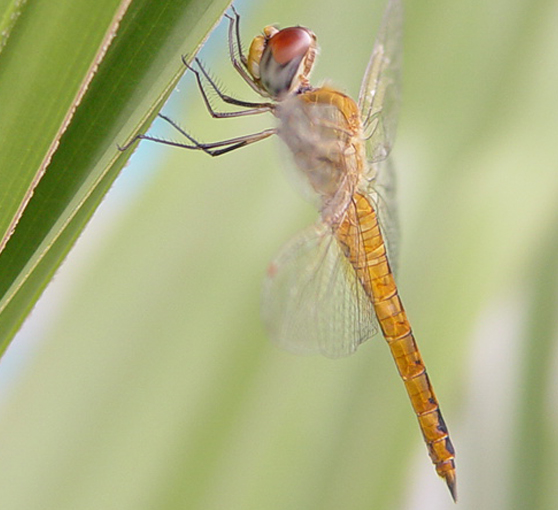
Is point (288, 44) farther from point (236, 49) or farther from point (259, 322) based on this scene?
point (259, 322)

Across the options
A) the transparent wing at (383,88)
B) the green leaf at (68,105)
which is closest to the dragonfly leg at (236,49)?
the transparent wing at (383,88)

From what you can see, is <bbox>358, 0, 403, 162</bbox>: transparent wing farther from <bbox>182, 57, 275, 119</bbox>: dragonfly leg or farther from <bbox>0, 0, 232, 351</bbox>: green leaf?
<bbox>0, 0, 232, 351</bbox>: green leaf

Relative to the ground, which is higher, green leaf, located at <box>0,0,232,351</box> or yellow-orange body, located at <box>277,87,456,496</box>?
yellow-orange body, located at <box>277,87,456,496</box>

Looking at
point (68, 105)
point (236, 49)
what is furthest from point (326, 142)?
point (68, 105)

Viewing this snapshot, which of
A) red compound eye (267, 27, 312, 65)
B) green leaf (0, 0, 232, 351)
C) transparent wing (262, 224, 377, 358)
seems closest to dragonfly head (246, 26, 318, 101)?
red compound eye (267, 27, 312, 65)

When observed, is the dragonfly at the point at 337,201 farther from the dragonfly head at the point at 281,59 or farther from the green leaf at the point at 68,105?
the green leaf at the point at 68,105

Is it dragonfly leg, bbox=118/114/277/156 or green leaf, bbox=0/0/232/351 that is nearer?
green leaf, bbox=0/0/232/351

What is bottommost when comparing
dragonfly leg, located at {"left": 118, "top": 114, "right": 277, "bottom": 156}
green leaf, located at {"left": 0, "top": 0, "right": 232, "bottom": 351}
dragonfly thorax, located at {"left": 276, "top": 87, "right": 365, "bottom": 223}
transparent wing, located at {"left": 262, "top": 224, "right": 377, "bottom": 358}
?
green leaf, located at {"left": 0, "top": 0, "right": 232, "bottom": 351}
